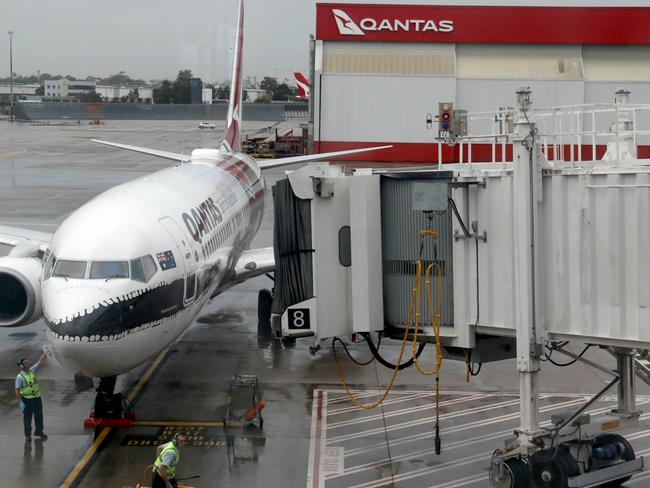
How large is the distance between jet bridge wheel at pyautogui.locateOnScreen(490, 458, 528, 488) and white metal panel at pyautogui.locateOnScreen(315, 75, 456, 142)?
1457 inches

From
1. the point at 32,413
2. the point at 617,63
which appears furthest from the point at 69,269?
the point at 617,63

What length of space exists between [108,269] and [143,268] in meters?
0.64

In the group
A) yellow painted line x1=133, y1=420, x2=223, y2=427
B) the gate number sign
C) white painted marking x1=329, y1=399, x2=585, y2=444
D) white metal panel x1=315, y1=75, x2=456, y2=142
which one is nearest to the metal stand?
the gate number sign

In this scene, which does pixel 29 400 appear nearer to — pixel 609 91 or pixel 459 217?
pixel 459 217

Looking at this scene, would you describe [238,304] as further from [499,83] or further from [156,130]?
[156,130]

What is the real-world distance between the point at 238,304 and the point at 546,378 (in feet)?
37.1

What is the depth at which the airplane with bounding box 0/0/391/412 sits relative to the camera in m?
15.1

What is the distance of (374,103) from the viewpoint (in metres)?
48.7

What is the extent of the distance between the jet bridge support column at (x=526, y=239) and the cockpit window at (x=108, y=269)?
23.0 feet

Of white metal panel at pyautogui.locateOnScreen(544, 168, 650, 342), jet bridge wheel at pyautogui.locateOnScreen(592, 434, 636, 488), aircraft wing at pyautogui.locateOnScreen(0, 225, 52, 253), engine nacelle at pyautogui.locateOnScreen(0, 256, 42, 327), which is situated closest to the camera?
white metal panel at pyautogui.locateOnScreen(544, 168, 650, 342)

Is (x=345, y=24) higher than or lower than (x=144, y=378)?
higher

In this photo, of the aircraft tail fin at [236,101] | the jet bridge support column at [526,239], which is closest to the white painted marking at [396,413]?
the jet bridge support column at [526,239]

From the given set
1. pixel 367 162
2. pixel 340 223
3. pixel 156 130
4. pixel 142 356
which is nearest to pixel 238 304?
pixel 142 356

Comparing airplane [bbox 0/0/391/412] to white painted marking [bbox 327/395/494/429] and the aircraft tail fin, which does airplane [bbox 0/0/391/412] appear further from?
the aircraft tail fin
